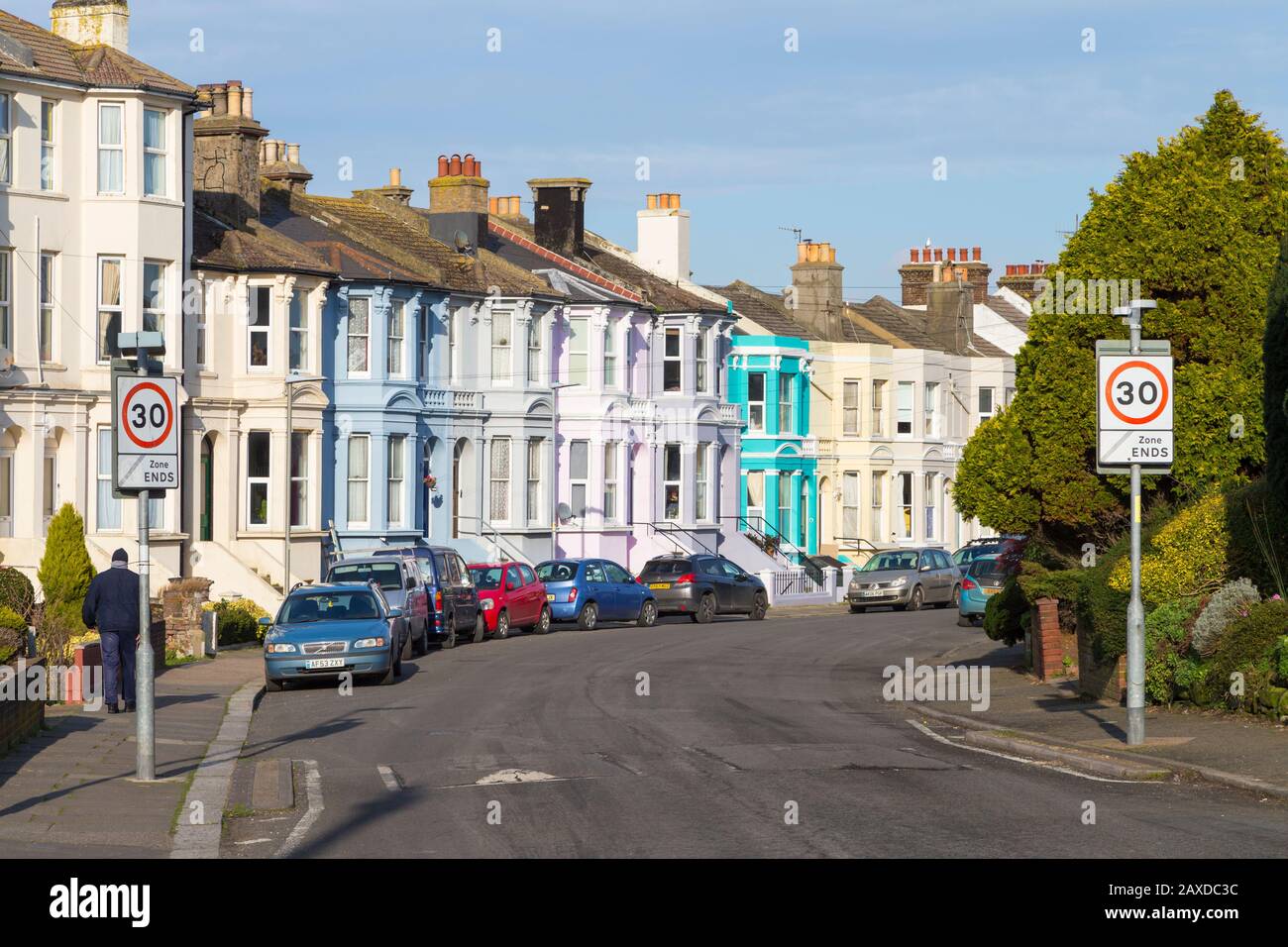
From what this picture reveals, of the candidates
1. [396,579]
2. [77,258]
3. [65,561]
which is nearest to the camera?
[65,561]

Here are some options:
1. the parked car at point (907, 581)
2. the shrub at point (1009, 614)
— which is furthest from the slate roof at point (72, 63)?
the parked car at point (907, 581)

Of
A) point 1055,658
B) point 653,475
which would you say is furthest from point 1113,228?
point 653,475

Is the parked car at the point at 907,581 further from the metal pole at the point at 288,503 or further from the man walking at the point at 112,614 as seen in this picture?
the man walking at the point at 112,614

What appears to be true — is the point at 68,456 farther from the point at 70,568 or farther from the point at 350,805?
the point at 350,805

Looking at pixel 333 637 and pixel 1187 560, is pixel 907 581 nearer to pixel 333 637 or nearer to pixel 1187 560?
pixel 333 637

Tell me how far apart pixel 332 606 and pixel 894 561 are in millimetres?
26564

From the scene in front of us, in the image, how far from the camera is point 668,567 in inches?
1793

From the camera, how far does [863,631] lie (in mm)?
39188

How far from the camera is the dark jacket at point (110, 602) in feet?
69.8

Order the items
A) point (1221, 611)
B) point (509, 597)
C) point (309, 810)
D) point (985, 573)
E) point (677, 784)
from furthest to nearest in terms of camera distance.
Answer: point (985, 573) < point (509, 597) < point (1221, 611) < point (677, 784) < point (309, 810)

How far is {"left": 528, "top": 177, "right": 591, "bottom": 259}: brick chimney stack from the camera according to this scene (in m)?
57.3

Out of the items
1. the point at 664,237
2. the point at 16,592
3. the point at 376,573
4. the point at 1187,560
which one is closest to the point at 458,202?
the point at 664,237

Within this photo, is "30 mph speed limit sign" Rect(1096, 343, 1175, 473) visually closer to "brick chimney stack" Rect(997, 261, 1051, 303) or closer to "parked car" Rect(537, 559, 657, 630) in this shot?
"parked car" Rect(537, 559, 657, 630)

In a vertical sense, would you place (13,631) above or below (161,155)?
below
